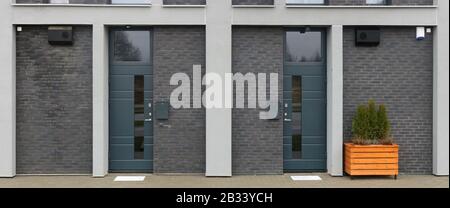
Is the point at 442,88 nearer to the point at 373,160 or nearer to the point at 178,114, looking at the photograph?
the point at 373,160

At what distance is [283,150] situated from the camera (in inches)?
414

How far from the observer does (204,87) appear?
33.7 feet

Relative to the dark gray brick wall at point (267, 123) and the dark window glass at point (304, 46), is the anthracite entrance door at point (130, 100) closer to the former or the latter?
the dark gray brick wall at point (267, 123)

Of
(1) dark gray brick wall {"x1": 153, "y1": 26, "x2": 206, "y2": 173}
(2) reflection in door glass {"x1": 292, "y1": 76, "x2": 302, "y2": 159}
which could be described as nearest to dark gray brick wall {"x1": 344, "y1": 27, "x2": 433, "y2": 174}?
(2) reflection in door glass {"x1": 292, "y1": 76, "x2": 302, "y2": 159}

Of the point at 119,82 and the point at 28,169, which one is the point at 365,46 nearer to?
the point at 119,82

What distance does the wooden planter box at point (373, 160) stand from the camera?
9648 millimetres

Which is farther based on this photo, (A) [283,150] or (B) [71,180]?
(A) [283,150]

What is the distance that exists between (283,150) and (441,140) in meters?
3.15

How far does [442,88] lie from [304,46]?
285 centimetres

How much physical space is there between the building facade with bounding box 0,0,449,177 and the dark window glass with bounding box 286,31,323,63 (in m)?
0.02

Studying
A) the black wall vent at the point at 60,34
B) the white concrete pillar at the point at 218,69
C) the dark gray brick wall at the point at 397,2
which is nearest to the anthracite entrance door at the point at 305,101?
the dark gray brick wall at the point at 397,2

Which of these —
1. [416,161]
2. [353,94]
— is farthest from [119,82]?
[416,161]

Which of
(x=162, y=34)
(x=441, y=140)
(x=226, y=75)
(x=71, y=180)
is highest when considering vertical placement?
(x=162, y=34)

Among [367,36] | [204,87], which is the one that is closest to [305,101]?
[367,36]
